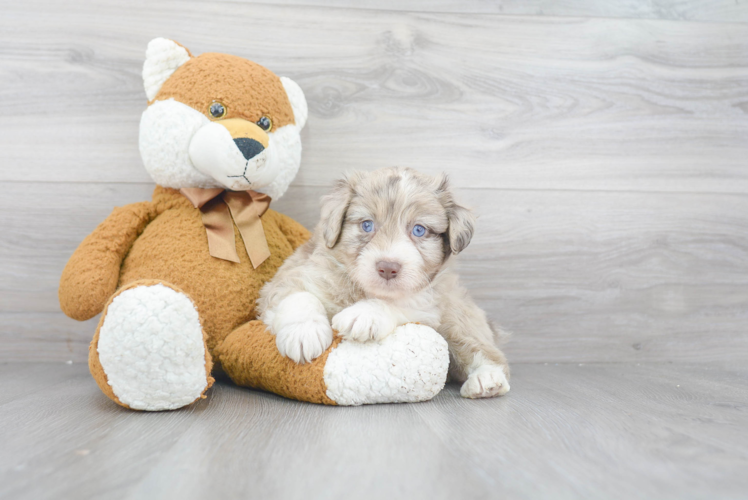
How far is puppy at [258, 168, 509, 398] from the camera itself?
141 centimetres

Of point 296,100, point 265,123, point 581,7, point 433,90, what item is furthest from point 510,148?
point 265,123

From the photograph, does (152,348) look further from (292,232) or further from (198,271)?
(292,232)

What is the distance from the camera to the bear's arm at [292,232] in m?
1.89

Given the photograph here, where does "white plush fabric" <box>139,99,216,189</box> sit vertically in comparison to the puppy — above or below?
above

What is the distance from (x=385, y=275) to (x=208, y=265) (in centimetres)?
57

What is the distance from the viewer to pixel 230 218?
171 centimetres

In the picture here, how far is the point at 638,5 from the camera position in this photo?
7.28 ft

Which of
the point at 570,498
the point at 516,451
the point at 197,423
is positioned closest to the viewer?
the point at 570,498

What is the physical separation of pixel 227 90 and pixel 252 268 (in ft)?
1.84

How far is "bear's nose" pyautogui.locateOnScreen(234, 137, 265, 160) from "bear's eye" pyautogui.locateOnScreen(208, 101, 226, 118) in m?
0.13

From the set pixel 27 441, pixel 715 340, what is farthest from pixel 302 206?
pixel 715 340

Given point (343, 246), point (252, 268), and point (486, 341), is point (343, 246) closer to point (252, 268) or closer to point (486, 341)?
point (252, 268)

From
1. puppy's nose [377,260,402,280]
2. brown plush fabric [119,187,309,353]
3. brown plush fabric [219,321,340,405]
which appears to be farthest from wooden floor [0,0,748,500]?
puppy's nose [377,260,402,280]

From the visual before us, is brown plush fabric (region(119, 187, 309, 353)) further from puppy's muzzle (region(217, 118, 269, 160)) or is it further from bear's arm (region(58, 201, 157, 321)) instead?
puppy's muzzle (region(217, 118, 269, 160))
